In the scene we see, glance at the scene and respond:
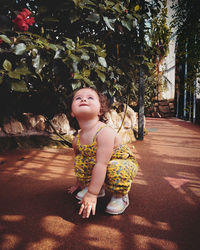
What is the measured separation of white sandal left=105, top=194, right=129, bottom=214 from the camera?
110cm

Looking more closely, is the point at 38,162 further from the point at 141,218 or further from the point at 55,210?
the point at 141,218

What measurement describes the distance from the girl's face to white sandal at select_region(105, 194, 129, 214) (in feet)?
1.71

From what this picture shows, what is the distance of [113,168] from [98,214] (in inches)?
10.9

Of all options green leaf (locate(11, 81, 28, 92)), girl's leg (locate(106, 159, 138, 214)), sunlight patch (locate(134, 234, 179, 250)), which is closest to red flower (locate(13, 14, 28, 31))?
green leaf (locate(11, 81, 28, 92))

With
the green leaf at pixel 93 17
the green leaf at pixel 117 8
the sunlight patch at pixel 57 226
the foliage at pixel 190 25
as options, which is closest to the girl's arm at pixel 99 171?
the sunlight patch at pixel 57 226

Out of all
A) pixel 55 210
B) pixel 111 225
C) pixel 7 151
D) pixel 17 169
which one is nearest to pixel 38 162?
pixel 17 169

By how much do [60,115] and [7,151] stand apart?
838 mm

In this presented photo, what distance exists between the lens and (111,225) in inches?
39.6

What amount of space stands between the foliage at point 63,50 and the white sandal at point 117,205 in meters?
0.80

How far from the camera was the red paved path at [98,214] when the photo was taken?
2.90 ft

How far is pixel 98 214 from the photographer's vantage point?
3.63 feet

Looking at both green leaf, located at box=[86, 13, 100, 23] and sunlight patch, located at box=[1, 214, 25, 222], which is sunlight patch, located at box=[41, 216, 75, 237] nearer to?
sunlight patch, located at box=[1, 214, 25, 222]

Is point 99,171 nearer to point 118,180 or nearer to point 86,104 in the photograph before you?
point 118,180

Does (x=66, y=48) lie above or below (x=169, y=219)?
above
